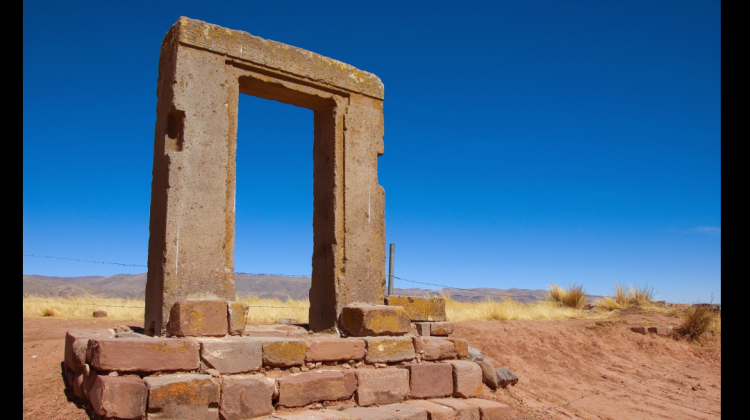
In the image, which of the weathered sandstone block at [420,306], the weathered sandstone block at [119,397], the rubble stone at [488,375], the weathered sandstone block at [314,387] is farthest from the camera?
the rubble stone at [488,375]

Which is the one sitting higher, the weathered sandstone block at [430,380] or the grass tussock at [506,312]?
the weathered sandstone block at [430,380]

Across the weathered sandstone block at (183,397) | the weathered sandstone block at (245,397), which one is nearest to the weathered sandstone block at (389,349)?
the weathered sandstone block at (245,397)

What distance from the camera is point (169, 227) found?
434 centimetres

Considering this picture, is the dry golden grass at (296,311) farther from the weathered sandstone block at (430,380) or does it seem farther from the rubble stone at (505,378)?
the weathered sandstone block at (430,380)

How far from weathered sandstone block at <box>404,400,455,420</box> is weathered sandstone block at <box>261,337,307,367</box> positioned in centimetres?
112

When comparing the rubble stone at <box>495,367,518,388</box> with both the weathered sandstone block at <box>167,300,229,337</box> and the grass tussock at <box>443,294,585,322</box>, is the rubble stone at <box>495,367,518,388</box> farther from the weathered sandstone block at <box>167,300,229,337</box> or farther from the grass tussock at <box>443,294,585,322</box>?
the weathered sandstone block at <box>167,300,229,337</box>

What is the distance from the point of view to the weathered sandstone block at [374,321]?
4875 millimetres

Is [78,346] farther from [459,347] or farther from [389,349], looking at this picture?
[459,347]

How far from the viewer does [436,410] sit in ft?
15.3

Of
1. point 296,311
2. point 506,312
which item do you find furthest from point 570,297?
point 296,311

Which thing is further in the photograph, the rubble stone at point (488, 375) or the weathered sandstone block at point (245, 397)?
the rubble stone at point (488, 375)

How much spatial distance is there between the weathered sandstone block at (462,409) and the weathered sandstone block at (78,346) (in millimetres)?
2922

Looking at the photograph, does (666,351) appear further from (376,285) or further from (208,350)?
(208,350)

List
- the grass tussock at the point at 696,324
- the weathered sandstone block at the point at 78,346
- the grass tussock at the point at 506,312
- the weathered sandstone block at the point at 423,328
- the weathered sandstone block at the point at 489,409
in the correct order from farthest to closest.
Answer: the grass tussock at the point at 506,312 < the grass tussock at the point at 696,324 < the weathered sandstone block at the point at 423,328 < the weathered sandstone block at the point at 489,409 < the weathered sandstone block at the point at 78,346
